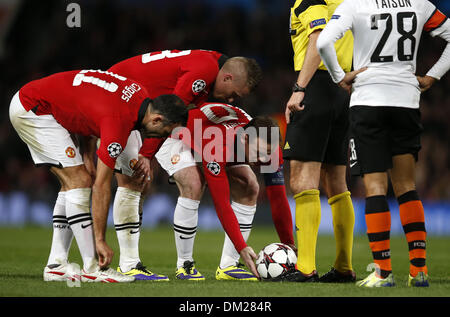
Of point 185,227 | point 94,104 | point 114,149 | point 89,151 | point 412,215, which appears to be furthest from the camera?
point 89,151

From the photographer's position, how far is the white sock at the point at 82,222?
4871mm

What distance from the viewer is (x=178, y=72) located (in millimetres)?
5703

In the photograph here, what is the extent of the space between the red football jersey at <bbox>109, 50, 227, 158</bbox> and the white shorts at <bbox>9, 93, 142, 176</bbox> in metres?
0.95

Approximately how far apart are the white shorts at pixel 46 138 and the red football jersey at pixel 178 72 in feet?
3.13

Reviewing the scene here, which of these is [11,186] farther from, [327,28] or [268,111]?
[327,28]

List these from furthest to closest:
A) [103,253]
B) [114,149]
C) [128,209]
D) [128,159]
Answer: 1. [128,209]
2. [128,159]
3. [114,149]
4. [103,253]

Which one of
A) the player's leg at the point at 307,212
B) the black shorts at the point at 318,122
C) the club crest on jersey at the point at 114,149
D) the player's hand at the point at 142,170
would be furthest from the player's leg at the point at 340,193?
the club crest on jersey at the point at 114,149

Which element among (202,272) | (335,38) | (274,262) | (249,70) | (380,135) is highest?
(335,38)

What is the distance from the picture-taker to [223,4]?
20.8 metres

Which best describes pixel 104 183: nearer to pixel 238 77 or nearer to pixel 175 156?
pixel 175 156

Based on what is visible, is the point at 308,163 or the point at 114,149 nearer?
the point at 114,149

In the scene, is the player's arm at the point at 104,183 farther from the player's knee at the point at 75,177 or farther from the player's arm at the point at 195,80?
the player's arm at the point at 195,80

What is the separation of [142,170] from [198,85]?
858mm

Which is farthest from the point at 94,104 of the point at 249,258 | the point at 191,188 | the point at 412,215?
the point at 412,215
